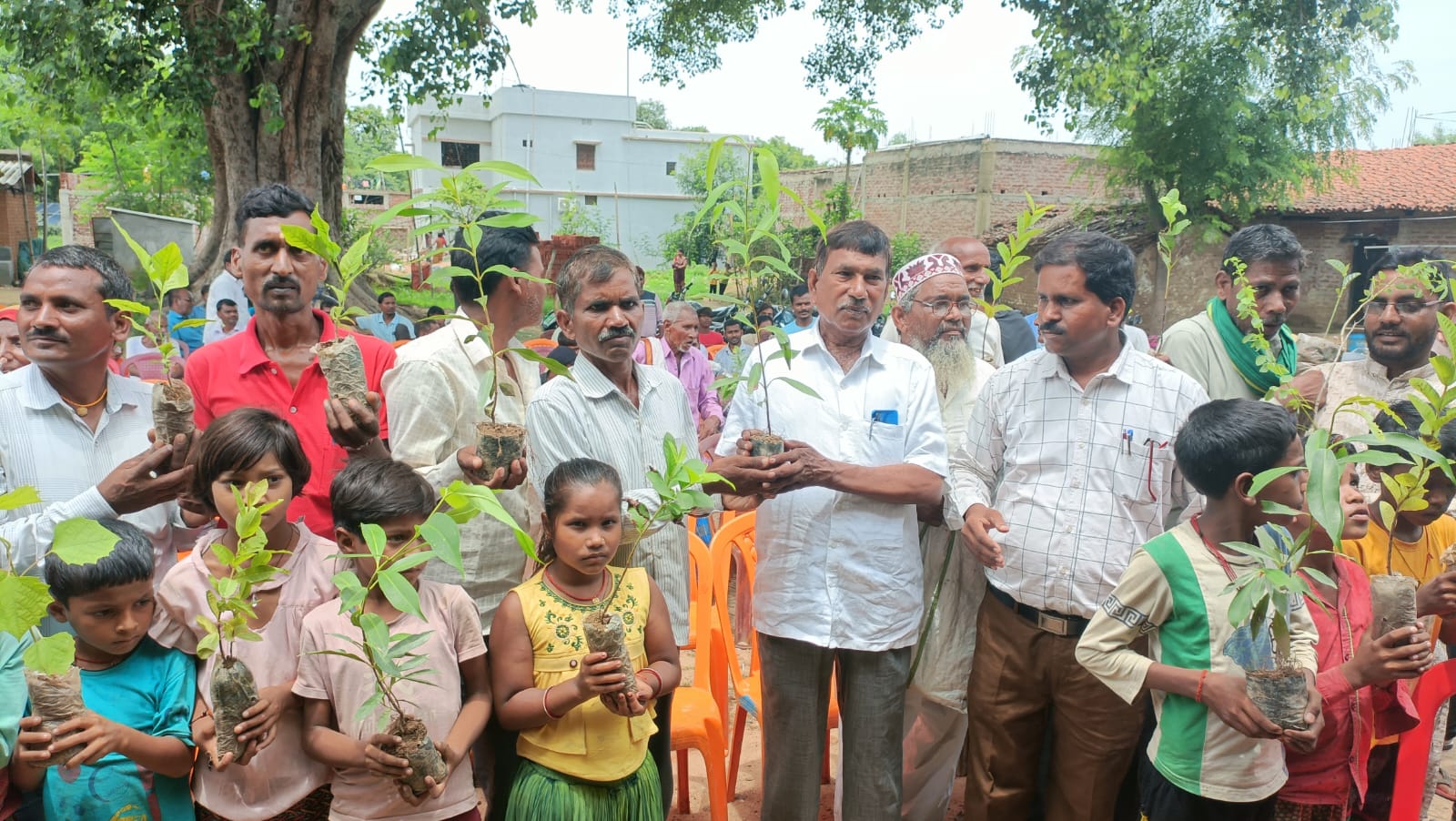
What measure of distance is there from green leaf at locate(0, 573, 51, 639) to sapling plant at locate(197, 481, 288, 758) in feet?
1.10

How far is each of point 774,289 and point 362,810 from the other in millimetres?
1698

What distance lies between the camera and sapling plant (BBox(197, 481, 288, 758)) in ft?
5.88

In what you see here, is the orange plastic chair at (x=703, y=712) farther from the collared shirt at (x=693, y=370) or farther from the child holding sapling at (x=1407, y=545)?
the child holding sapling at (x=1407, y=545)

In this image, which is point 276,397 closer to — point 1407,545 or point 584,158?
point 1407,545

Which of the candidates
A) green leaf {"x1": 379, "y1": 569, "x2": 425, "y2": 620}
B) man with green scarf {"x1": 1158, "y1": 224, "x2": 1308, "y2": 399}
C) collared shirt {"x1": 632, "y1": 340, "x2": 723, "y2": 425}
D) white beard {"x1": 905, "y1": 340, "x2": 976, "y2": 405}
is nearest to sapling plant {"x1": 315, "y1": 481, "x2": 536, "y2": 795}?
green leaf {"x1": 379, "y1": 569, "x2": 425, "y2": 620}

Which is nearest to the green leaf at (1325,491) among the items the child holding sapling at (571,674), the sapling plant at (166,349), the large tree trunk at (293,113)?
the child holding sapling at (571,674)

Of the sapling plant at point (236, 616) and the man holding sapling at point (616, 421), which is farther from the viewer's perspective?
the man holding sapling at point (616, 421)

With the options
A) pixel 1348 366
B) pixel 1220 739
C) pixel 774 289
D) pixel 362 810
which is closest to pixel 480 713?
pixel 362 810

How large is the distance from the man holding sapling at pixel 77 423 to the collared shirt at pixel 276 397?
16 centimetres

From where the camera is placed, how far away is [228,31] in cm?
961

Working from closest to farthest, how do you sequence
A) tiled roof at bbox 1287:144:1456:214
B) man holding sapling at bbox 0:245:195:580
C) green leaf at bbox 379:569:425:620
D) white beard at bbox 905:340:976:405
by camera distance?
green leaf at bbox 379:569:425:620 < man holding sapling at bbox 0:245:195:580 < white beard at bbox 905:340:976:405 < tiled roof at bbox 1287:144:1456:214

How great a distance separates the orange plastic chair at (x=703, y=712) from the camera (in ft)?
9.82

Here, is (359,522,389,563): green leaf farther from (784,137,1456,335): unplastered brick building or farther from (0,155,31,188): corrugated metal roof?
(0,155,31,188): corrugated metal roof

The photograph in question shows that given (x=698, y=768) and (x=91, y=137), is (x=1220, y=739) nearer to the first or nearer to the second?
(x=698, y=768)
